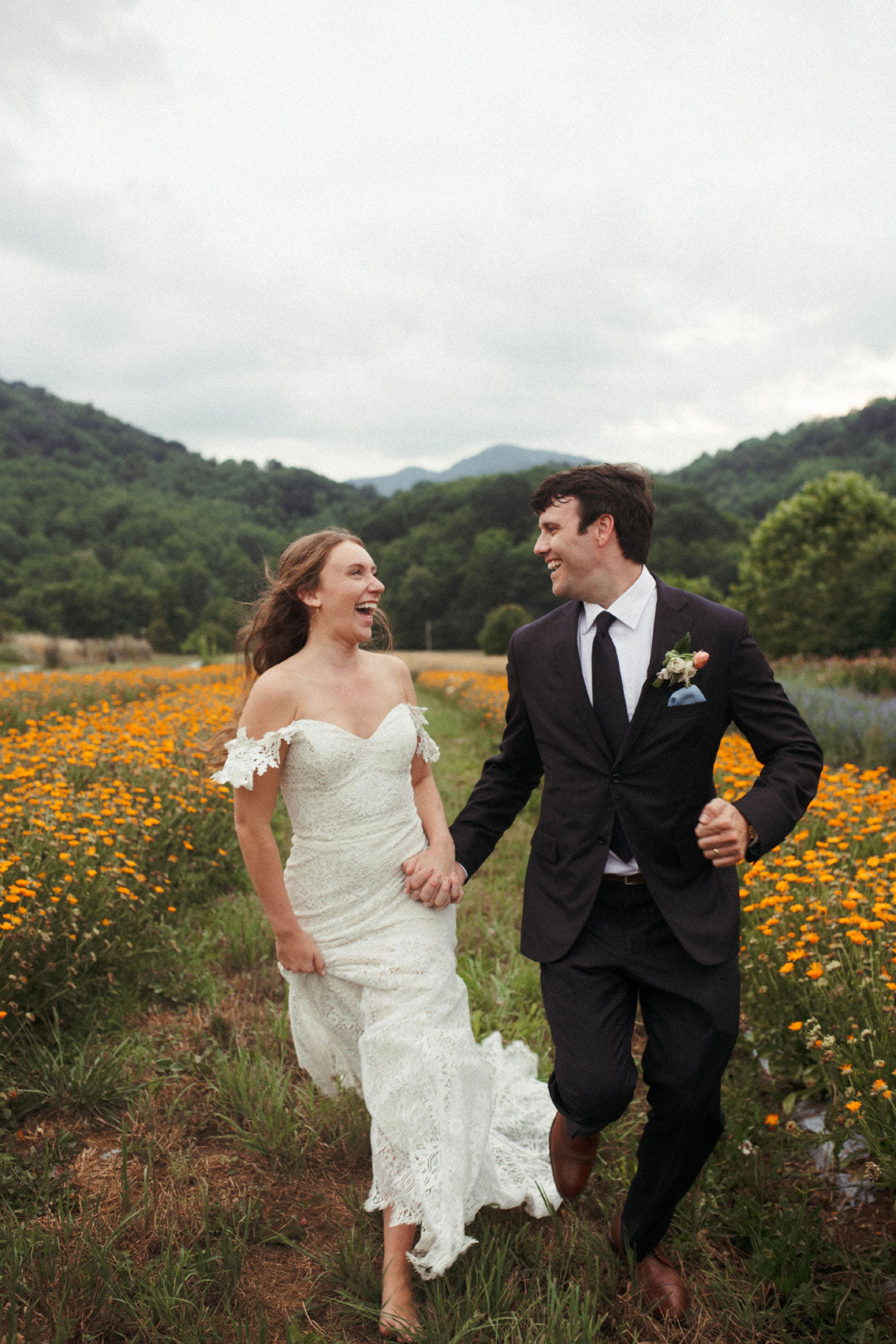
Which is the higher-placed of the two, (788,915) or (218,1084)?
(788,915)

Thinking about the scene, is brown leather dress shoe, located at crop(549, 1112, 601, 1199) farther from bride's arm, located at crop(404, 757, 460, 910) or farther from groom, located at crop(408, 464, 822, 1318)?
bride's arm, located at crop(404, 757, 460, 910)

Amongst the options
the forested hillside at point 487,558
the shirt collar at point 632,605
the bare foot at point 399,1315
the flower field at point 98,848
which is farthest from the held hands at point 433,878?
the forested hillside at point 487,558

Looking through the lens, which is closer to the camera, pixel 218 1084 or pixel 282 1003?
pixel 218 1084

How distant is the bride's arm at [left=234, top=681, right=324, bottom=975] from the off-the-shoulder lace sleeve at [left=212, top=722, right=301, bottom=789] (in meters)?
0.03

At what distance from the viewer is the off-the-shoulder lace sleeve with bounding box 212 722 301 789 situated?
254cm

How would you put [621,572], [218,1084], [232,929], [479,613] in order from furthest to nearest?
[479,613] → [232,929] → [218,1084] → [621,572]

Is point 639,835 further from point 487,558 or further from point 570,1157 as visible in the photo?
point 487,558

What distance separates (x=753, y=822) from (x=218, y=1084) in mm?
2224

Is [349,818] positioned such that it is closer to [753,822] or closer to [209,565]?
[753,822]

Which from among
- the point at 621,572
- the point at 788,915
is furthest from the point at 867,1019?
the point at 621,572

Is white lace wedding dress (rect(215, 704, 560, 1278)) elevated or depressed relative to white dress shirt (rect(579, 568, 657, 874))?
depressed

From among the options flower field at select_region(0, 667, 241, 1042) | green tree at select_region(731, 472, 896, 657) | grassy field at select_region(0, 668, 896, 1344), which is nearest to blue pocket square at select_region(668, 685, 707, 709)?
grassy field at select_region(0, 668, 896, 1344)

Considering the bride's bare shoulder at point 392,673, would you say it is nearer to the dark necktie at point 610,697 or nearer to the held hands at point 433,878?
the held hands at point 433,878

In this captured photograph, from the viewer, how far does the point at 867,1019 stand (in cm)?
286
